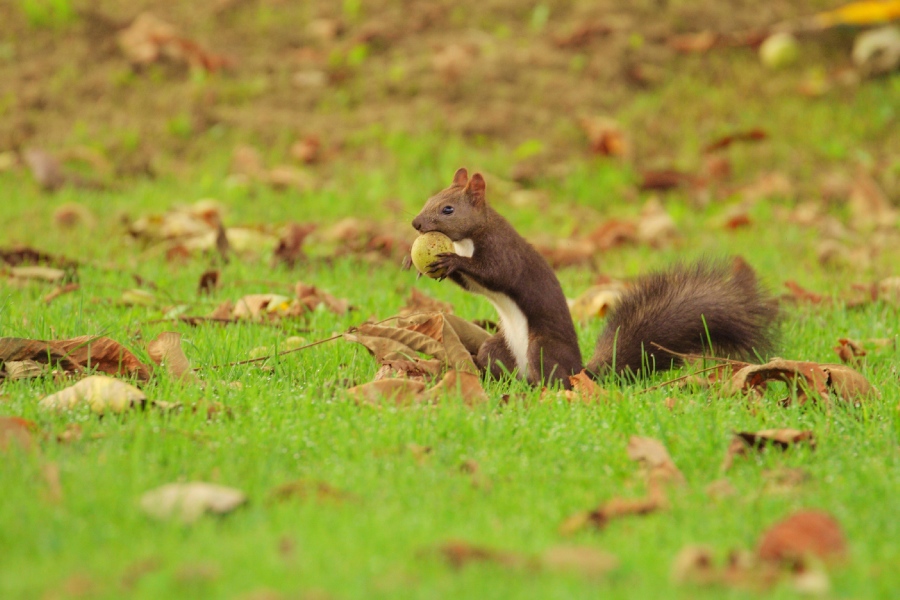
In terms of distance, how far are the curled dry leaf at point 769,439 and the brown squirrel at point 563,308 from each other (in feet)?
2.55

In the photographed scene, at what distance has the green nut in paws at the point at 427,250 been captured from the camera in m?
3.62

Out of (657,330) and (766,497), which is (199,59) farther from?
(766,497)

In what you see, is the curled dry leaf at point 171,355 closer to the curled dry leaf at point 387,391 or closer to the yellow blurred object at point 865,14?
the curled dry leaf at point 387,391

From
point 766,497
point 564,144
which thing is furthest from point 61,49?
point 766,497

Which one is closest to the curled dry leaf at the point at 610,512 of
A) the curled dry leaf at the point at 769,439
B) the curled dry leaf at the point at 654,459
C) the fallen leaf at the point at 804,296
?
the curled dry leaf at the point at 654,459

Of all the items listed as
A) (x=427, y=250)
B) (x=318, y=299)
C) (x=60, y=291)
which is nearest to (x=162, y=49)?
(x=60, y=291)

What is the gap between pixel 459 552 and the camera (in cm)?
194

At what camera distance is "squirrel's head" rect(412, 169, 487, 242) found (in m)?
3.73

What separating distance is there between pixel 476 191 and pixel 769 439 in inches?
57.9

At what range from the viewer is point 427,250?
364 centimetres

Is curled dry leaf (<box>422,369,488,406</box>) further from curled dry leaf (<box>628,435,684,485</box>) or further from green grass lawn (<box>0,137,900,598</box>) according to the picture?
curled dry leaf (<box>628,435,684,485</box>)

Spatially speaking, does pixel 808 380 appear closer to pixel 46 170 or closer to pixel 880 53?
pixel 46 170

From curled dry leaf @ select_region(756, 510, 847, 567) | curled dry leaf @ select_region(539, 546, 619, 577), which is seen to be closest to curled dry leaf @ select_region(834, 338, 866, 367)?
curled dry leaf @ select_region(756, 510, 847, 567)

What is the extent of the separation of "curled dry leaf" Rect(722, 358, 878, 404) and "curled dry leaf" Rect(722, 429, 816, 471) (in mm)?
386
